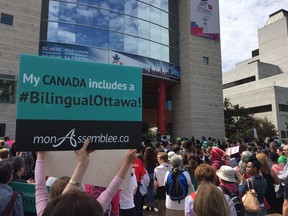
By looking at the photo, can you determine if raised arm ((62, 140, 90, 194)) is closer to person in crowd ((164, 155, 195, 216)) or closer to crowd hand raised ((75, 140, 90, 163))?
crowd hand raised ((75, 140, 90, 163))

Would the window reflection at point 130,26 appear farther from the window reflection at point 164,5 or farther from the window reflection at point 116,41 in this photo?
the window reflection at point 164,5

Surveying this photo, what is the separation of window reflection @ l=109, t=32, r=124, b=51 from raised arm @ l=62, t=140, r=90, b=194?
26.4 meters

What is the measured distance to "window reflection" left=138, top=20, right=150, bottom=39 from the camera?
98.3ft

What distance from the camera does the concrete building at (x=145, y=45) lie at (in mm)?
24422

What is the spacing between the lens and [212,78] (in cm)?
3556

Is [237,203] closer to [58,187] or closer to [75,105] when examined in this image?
Result: [58,187]

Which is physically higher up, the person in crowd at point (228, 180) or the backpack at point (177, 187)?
the person in crowd at point (228, 180)

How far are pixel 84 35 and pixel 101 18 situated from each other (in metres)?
2.80

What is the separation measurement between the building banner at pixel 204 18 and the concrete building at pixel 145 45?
119 mm

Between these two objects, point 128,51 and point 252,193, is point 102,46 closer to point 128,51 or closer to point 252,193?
point 128,51

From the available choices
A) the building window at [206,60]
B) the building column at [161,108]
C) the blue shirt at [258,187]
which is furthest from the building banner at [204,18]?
the blue shirt at [258,187]

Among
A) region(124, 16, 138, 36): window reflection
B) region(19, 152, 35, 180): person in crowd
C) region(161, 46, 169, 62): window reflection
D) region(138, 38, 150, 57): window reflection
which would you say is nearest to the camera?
region(19, 152, 35, 180): person in crowd

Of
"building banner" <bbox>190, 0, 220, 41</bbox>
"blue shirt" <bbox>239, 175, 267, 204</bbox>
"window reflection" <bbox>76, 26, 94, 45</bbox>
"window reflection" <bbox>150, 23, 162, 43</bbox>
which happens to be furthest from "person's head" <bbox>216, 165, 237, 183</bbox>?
"building banner" <bbox>190, 0, 220, 41</bbox>

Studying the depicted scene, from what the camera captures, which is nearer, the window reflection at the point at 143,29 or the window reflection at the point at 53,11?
the window reflection at the point at 53,11
